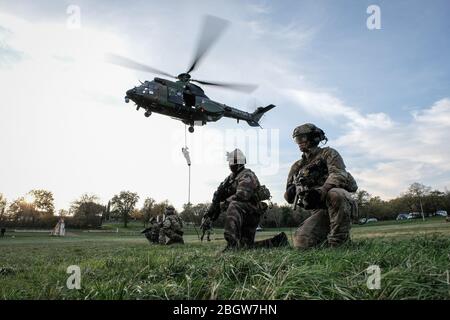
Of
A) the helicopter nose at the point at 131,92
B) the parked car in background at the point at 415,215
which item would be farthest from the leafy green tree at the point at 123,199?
the helicopter nose at the point at 131,92

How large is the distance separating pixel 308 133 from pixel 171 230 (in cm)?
1012

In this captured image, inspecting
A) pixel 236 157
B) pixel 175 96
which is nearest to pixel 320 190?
pixel 236 157

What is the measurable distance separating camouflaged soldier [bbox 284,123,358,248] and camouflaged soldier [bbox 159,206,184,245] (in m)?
9.33

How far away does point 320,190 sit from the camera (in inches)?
229

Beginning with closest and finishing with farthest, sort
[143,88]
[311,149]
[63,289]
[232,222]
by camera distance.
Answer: [63,289] → [311,149] → [232,222] → [143,88]

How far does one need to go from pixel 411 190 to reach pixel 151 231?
9788cm

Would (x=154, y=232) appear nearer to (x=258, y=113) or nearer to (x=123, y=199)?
(x=258, y=113)

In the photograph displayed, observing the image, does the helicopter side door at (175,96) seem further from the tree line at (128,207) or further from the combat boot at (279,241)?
the tree line at (128,207)

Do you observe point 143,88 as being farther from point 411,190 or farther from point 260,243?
point 411,190

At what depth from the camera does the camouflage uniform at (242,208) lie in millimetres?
7367

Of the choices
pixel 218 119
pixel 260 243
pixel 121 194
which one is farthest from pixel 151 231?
pixel 121 194
